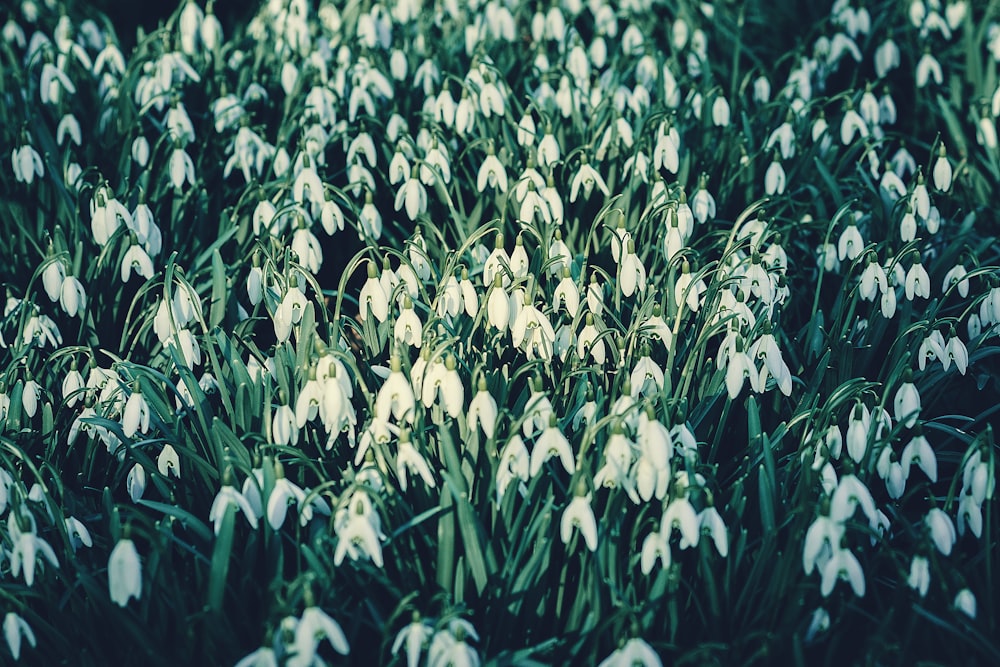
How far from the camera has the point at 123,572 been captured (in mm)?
1690

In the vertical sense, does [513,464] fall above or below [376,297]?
below

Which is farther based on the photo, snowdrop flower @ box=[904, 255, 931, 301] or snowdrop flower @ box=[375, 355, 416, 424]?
snowdrop flower @ box=[904, 255, 931, 301]

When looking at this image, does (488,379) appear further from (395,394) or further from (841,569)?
(841,569)

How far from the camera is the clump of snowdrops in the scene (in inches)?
73.0

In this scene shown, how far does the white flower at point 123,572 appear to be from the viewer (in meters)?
1.68

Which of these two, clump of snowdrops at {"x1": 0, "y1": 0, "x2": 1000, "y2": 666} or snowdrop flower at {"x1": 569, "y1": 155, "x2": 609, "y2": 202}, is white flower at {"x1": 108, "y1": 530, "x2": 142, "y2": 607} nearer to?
clump of snowdrops at {"x1": 0, "y1": 0, "x2": 1000, "y2": 666}

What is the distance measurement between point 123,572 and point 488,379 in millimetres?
872

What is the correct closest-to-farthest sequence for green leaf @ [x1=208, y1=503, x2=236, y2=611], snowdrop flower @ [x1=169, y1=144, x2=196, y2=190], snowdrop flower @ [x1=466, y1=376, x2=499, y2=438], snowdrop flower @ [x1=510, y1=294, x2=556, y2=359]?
green leaf @ [x1=208, y1=503, x2=236, y2=611] < snowdrop flower @ [x1=466, y1=376, x2=499, y2=438] < snowdrop flower @ [x1=510, y1=294, x2=556, y2=359] < snowdrop flower @ [x1=169, y1=144, x2=196, y2=190]

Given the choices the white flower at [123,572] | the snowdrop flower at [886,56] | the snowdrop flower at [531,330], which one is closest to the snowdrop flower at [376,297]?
the snowdrop flower at [531,330]

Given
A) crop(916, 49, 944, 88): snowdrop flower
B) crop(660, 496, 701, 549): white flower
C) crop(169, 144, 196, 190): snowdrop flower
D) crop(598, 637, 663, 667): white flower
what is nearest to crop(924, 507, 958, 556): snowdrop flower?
crop(660, 496, 701, 549): white flower

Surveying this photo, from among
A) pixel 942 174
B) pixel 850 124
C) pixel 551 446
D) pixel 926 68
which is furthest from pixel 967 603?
pixel 926 68

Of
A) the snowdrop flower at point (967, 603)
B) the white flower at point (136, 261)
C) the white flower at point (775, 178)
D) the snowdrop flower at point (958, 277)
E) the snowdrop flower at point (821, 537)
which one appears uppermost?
the white flower at point (136, 261)

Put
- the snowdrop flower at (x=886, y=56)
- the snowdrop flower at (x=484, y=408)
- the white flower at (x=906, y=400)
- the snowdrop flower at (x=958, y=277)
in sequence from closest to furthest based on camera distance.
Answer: the snowdrop flower at (x=484, y=408) < the white flower at (x=906, y=400) < the snowdrop flower at (x=958, y=277) < the snowdrop flower at (x=886, y=56)

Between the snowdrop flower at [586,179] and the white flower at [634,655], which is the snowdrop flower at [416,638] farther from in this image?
the snowdrop flower at [586,179]
